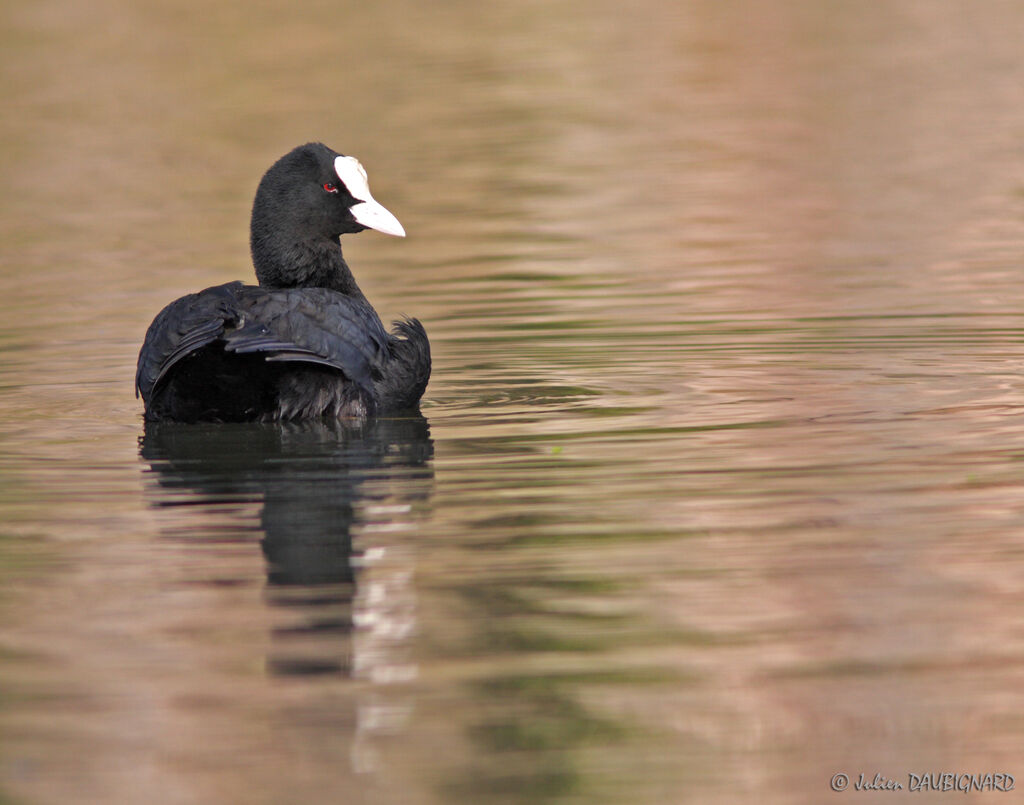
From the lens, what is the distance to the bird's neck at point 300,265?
9078mm

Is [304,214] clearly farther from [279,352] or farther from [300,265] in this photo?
[279,352]

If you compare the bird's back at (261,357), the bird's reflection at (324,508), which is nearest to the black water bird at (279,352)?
the bird's back at (261,357)

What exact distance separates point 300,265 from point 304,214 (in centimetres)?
25

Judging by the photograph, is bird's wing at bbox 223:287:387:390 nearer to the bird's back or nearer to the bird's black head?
the bird's back

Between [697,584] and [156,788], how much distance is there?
6.13 ft

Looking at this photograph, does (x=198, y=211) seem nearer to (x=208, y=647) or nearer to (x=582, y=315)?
(x=582, y=315)

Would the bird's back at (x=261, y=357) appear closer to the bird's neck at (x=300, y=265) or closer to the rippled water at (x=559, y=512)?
the rippled water at (x=559, y=512)

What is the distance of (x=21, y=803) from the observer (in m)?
4.13

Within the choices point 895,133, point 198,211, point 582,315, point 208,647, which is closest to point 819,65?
point 895,133

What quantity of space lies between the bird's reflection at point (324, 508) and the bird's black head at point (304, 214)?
1.11m

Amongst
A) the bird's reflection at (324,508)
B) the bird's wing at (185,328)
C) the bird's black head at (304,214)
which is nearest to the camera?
the bird's reflection at (324,508)

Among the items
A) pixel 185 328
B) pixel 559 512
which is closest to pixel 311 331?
pixel 185 328

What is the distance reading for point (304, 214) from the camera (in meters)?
9.07

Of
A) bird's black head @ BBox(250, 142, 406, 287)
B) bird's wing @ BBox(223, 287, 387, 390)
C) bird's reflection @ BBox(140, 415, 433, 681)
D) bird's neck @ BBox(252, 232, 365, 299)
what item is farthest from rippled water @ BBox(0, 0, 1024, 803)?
bird's black head @ BBox(250, 142, 406, 287)
